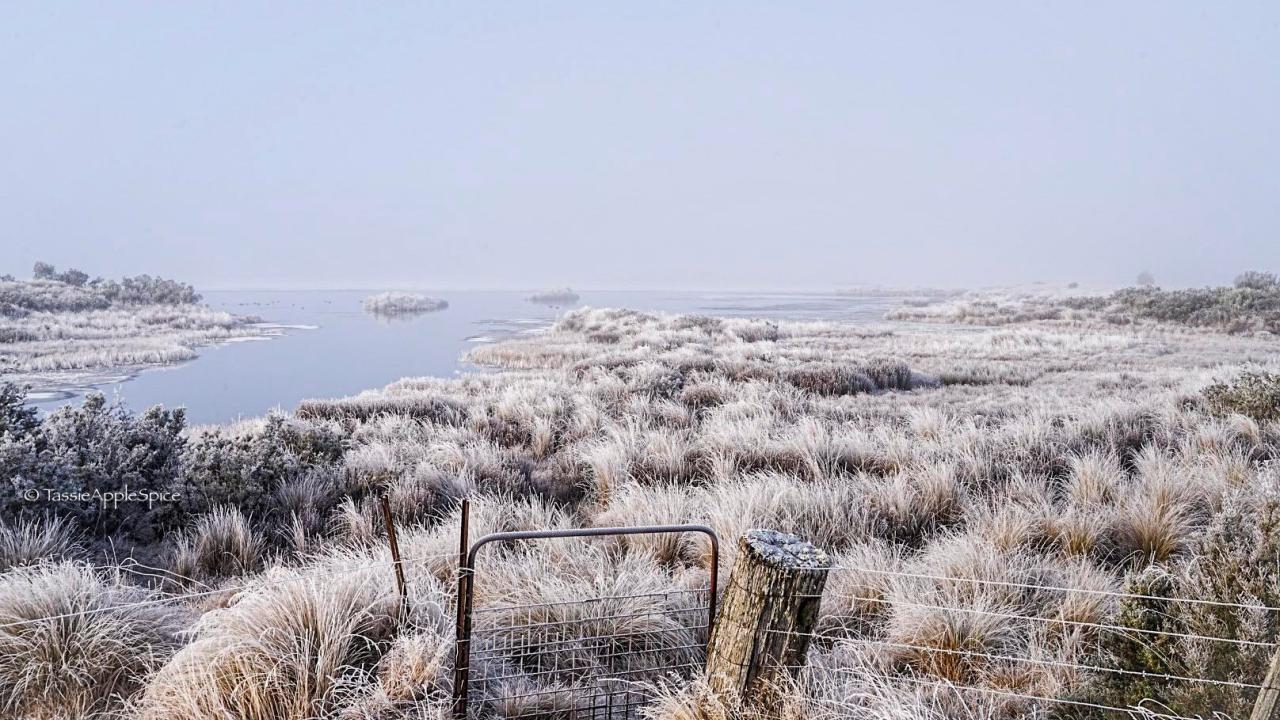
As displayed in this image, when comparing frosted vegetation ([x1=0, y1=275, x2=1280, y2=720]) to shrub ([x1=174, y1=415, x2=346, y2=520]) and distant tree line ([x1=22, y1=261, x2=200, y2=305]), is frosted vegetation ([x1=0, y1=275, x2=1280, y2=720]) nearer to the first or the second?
shrub ([x1=174, y1=415, x2=346, y2=520])

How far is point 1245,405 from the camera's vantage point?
8.38m

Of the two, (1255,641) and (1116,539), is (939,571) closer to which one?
(1255,641)

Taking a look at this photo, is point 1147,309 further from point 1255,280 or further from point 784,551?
point 784,551

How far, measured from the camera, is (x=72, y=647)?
3.04 m

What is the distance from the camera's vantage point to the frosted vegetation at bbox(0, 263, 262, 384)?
43.4 ft

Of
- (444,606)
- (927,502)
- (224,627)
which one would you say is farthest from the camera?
(927,502)

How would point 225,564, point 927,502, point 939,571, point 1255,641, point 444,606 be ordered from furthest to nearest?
1. point 927,502
2. point 225,564
3. point 939,571
4. point 444,606
5. point 1255,641

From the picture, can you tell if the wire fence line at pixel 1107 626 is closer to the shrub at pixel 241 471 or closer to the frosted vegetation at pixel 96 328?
the shrub at pixel 241 471

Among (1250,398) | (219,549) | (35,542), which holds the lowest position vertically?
(219,549)

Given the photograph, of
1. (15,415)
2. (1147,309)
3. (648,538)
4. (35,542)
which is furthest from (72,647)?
(1147,309)

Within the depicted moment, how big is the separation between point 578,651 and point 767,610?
1313 mm

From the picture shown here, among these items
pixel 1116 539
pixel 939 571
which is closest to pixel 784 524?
pixel 939 571

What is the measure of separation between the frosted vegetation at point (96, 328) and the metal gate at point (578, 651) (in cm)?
907

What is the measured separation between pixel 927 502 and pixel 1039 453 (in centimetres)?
225
